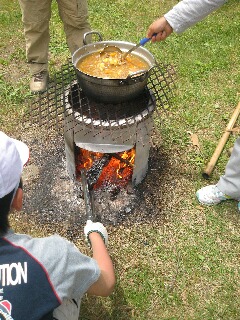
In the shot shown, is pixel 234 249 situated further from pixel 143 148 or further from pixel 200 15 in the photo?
pixel 200 15

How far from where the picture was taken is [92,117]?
3502 mm

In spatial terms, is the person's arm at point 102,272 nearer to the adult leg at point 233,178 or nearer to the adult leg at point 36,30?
the adult leg at point 233,178

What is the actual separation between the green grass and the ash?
0.88 feet

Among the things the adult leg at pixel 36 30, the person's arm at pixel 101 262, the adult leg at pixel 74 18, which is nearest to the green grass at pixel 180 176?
the adult leg at pixel 36 30

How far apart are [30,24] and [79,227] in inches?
113

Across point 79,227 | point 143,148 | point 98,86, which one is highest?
point 98,86

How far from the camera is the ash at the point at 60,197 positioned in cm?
396

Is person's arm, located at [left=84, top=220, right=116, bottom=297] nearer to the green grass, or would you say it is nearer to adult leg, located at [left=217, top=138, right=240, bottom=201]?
the green grass

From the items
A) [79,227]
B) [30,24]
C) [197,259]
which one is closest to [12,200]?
[79,227]

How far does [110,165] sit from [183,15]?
170 centimetres

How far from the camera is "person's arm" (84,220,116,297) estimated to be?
232 cm

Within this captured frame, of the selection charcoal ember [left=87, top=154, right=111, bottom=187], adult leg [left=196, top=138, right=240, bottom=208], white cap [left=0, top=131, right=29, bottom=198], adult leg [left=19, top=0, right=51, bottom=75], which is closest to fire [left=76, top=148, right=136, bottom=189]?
charcoal ember [left=87, top=154, right=111, bottom=187]

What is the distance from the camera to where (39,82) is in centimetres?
545

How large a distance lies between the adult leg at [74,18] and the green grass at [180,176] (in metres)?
0.78
